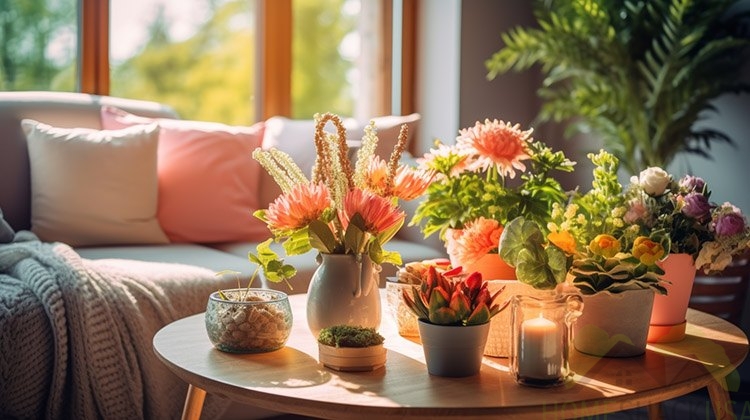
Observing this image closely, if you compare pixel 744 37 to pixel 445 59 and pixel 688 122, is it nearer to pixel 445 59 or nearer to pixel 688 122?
pixel 688 122

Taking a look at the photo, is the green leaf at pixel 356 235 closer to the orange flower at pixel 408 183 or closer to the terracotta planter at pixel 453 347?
the orange flower at pixel 408 183

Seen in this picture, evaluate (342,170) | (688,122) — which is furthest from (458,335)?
(688,122)

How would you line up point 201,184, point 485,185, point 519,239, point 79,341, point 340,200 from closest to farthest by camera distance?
point 519,239 < point 340,200 < point 485,185 < point 79,341 < point 201,184

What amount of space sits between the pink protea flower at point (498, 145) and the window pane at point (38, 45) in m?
2.09

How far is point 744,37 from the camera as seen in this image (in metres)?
3.18

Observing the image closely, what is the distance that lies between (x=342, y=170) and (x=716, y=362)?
684 millimetres

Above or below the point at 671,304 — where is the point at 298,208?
above

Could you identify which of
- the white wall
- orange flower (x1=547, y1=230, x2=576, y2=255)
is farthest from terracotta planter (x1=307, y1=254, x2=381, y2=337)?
the white wall

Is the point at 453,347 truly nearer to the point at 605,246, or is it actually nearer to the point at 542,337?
Answer: the point at 542,337

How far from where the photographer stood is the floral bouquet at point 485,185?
1649 millimetres

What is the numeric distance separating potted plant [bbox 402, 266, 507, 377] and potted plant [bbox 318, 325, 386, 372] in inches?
3.2

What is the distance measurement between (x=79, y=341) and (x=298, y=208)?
837 mm

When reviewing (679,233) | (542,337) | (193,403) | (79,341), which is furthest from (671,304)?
(79,341)

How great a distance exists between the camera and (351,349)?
136 centimetres
